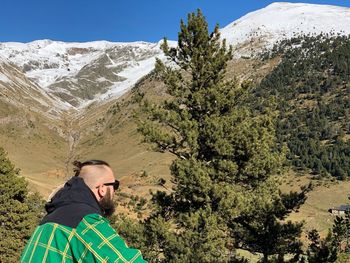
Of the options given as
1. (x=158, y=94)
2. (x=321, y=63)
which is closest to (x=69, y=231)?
(x=321, y=63)

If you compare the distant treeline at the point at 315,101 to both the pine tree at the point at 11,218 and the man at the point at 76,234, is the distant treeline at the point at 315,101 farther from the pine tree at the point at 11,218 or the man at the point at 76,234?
the man at the point at 76,234

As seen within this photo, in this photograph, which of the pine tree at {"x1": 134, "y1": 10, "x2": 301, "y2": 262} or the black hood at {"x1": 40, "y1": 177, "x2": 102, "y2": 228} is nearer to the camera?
the black hood at {"x1": 40, "y1": 177, "x2": 102, "y2": 228}

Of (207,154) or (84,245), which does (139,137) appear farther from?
(84,245)

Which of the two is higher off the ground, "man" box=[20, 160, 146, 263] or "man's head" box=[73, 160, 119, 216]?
"man's head" box=[73, 160, 119, 216]

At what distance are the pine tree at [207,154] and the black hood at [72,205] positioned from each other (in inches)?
499

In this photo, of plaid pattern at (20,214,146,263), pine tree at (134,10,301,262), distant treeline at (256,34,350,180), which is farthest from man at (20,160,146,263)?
distant treeline at (256,34,350,180)

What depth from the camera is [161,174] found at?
3873 inches

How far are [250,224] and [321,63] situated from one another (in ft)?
415

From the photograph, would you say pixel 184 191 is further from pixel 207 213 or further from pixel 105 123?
pixel 105 123

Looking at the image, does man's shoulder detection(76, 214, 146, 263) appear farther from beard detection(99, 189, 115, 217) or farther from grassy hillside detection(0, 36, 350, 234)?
grassy hillside detection(0, 36, 350, 234)

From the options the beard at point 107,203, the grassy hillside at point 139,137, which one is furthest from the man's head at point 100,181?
the grassy hillside at point 139,137

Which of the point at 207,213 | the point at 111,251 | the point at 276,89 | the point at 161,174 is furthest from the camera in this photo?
the point at 276,89

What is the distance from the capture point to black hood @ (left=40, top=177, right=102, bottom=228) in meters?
2.55

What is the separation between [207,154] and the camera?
1675cm
